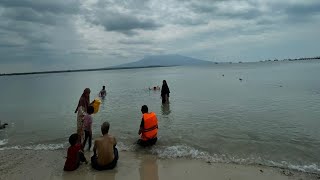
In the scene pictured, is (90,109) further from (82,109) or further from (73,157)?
(73,157)

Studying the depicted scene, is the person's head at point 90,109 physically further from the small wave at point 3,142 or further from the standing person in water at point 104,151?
the small wave at point 3,142

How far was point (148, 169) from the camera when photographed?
391 inches

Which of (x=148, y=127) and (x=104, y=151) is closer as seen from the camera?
(x=104, y=151)

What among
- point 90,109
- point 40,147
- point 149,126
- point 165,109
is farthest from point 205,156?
point 165,109

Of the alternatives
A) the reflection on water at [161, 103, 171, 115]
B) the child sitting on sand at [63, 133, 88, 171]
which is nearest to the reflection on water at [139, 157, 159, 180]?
the child sitting on sand at [63, 133, 88, 171]

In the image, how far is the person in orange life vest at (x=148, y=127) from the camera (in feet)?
38.8

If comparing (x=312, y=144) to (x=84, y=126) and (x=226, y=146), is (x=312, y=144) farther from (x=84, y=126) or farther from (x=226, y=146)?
(x=84, y=126)

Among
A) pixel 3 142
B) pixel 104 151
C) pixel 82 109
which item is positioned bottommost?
pixel 3 142

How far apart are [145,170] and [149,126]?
7.83ft

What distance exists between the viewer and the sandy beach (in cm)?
920

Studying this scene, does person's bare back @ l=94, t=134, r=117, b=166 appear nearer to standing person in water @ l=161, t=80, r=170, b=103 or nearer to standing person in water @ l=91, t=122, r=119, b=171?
standing person in water @ l=91, t=122, r=119, b=171

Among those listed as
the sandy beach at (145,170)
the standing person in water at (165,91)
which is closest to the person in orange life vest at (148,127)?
the sandy beach at (145,170)

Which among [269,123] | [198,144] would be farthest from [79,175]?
[269,123]

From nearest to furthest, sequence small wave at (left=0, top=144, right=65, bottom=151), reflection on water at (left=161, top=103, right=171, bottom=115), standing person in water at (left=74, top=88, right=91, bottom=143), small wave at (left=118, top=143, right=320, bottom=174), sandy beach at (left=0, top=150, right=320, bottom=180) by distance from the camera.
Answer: sandy beach at (left=0, top=150, right=320, bottom=180) → small wave at (left=118, top=143, right=320, bottom=174) → standing person in water at (left=74, top=88, right=91, bottom=143) → small wave at (left=0, top=144, right=65, bottom=151) → reflection on water at (left=161, top=103, right=171, bottom=115)
